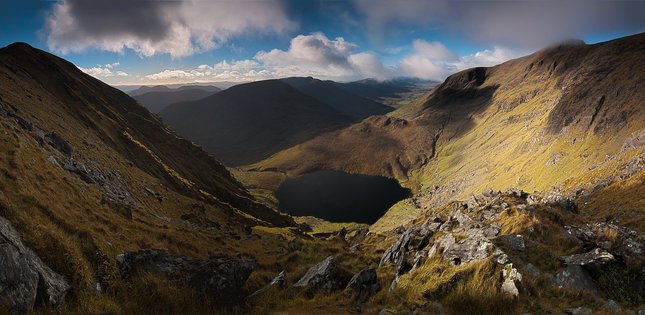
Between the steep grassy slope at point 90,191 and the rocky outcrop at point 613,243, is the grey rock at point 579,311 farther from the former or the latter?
the steep grassy slope at point 90,191

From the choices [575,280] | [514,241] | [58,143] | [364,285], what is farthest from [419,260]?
[58,143]

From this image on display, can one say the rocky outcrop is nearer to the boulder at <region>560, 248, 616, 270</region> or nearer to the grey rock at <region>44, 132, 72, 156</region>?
the boulder at <region>560, 248, 616, 270</region>

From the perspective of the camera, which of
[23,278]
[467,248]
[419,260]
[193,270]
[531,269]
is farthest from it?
[419,260]

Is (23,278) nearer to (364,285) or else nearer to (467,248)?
(364,285)

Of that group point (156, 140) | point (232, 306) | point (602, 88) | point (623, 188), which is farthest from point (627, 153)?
point (156, 140)

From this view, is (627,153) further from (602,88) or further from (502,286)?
(502,286)
